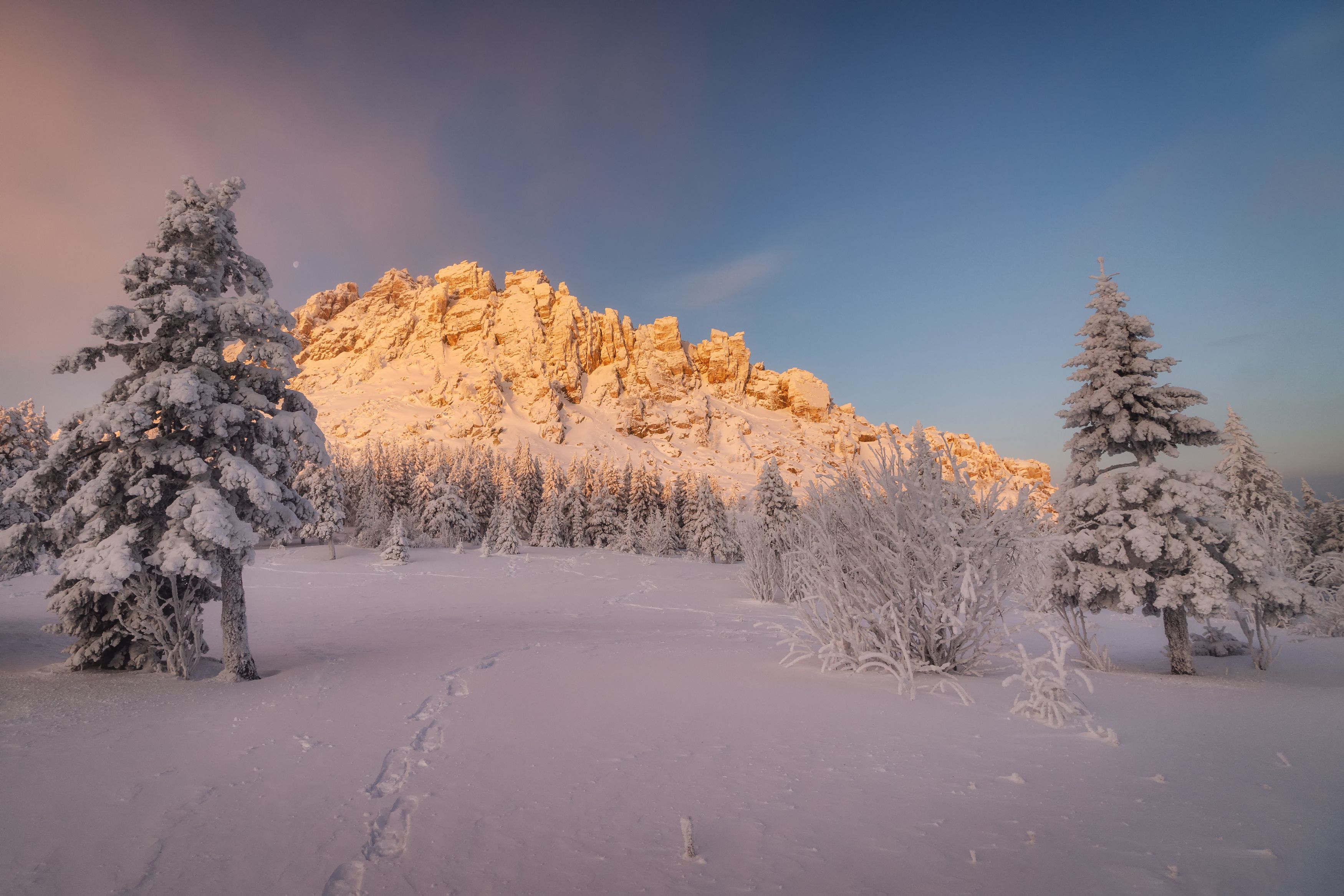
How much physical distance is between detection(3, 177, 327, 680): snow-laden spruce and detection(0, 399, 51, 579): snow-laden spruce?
172cm

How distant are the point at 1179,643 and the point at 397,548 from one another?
114ft

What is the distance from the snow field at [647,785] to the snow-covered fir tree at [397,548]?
2459cm

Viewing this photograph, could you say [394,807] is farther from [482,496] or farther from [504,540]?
[482,496]

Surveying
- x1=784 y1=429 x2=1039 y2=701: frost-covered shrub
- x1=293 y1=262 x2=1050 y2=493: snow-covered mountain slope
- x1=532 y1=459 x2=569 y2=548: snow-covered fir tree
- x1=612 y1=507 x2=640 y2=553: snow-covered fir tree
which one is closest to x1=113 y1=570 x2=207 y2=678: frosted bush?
x1=784 y1=429 x2=1039 y2=701: frost-covered shrub

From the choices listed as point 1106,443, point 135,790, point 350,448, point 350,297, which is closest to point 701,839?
point 135,790

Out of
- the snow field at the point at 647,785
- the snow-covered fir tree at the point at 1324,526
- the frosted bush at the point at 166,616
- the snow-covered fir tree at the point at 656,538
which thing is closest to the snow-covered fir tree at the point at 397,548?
the snow-covered fir tree at the point at 656,538

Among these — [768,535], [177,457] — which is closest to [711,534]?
[768,535]

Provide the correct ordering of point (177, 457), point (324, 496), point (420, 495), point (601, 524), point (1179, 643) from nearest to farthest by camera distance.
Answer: point (177, 457)
point (1179, 643)
point (324, 496)
point (420, 495)
point (601, 524)

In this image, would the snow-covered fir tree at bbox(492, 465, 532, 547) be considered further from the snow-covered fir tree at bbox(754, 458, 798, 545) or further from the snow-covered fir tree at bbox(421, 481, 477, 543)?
the snow-covered fir tree at bbox(754, 458, 798, 545)

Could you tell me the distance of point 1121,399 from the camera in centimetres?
1160

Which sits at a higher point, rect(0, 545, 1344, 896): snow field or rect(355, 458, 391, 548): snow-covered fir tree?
rect(355, 458, 391, 548): snow-covered fir tree

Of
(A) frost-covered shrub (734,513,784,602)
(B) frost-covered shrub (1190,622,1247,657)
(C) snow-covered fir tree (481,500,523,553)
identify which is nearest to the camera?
(B) frost-covered shrub (1190,622,1247,657)

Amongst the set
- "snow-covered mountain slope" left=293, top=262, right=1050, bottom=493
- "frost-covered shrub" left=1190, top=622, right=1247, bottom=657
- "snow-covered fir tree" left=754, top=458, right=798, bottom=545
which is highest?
"snow-covered mountain slope" left=293, top=262, right=1050, bottom=493

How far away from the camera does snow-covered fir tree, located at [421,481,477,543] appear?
161 feet
